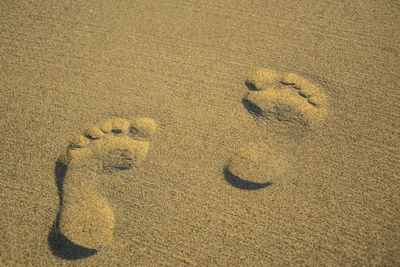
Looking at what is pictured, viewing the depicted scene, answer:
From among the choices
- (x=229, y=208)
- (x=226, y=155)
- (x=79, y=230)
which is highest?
(x=226, y=155)

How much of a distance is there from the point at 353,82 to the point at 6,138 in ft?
5.43

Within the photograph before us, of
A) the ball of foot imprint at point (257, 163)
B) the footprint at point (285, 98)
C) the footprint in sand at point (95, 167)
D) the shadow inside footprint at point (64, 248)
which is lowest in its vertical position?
the shadow inside footprint at point (64, 248)

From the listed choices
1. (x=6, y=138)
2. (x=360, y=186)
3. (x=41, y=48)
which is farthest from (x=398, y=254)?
(x=41, y=48)

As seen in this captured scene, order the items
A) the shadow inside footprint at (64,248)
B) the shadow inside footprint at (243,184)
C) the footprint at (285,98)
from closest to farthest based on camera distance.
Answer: the shadow inside footprint at (64,248), the shadow inside footprint at (243,184), the footprint at (285,98)

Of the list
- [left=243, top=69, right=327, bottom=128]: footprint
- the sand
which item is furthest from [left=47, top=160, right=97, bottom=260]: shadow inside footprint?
[left=243, top=69, right=327, bottom=128]: footprint

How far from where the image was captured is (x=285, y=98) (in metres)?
1.33

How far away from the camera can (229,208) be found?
1153mm

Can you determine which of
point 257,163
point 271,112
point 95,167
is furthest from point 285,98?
point 95,167

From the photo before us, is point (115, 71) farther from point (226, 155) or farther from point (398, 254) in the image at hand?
point (398, 254)

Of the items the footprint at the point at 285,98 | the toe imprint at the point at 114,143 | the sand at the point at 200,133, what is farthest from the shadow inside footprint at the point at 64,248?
the footprint at the point at 285,98

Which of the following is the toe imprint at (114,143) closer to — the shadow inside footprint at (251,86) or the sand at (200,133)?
the sand at (200,133)

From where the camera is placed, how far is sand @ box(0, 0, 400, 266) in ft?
3.60

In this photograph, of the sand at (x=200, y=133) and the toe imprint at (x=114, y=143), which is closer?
the sand at (x=200, y=133)

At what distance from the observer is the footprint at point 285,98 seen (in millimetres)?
1304
